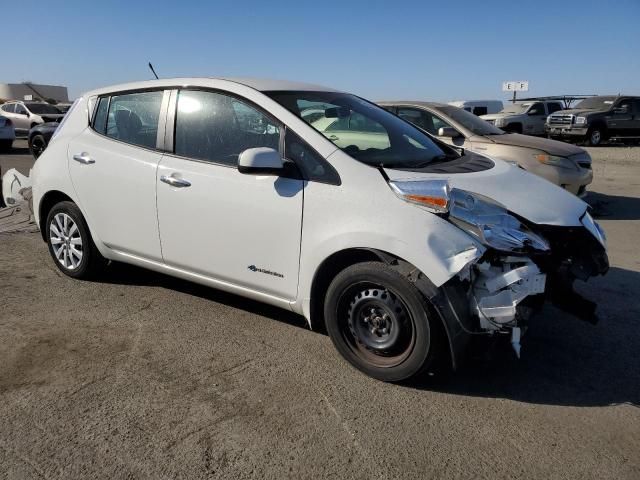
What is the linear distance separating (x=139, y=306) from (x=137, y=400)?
1.45m

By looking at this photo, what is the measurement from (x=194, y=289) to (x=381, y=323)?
6.85 ft

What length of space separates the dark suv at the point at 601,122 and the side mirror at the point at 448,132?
14236 mm

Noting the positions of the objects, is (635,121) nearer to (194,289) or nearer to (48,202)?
(194,289)

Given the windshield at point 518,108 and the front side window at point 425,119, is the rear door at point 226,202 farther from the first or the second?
the windshield at point 518,108

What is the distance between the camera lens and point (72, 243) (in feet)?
15.9

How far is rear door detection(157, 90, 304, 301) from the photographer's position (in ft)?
11.5

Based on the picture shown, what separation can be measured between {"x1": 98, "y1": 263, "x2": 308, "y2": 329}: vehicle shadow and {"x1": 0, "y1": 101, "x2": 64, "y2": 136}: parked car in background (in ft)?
64.0

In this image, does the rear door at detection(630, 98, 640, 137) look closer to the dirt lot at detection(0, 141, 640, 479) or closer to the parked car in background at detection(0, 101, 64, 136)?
the dirt lot at detection(0, 141, 640, 479)

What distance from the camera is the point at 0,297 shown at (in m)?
4.57

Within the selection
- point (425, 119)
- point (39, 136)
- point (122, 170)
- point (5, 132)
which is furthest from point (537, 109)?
point (122, 170)

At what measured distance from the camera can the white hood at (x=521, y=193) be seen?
10.7 feet

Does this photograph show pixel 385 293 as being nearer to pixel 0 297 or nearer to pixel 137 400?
pixel 137 400

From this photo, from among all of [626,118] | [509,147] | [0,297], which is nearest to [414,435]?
[0,297]

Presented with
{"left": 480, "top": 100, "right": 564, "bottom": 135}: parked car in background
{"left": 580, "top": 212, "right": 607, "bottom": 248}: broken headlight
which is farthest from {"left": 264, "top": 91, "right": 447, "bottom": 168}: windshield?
{"left": 480, "top": 100, "right": 564, "bottom": 135}: parked car in background
